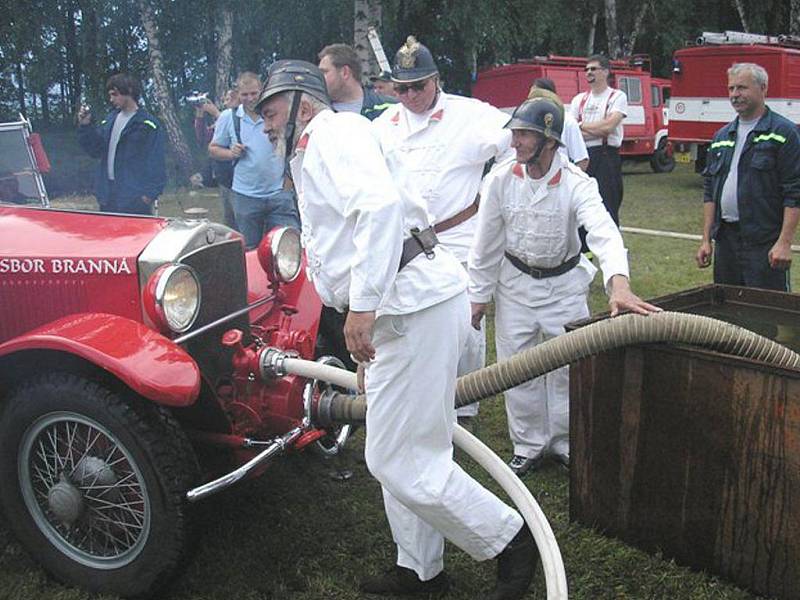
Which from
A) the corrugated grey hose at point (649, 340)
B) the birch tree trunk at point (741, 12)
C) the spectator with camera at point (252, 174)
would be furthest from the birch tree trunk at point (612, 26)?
the corrugated grey hose at point (649, 340)

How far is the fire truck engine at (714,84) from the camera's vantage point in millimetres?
14500

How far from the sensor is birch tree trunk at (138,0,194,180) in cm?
1750

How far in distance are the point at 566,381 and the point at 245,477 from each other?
5.40ft

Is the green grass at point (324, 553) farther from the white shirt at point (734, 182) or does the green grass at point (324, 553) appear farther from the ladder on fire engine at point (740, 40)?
the ladder on fire engine at point (740, 40)

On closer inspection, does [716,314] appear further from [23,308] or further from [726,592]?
[23,308]

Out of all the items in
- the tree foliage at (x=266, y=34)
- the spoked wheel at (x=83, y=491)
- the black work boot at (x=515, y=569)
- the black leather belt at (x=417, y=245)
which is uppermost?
the tree foliage at (x=266, y=34)

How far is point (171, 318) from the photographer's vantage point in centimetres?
289

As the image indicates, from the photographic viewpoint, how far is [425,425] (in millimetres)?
2500

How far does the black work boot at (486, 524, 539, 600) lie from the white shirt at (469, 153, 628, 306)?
129 centimetres

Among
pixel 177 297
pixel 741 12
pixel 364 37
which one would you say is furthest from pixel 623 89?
pixel 177 297

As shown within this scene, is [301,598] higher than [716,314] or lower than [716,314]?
lower

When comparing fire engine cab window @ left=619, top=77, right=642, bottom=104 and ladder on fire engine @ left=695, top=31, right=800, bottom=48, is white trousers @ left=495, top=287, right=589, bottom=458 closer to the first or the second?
ladder on fire engine @ left=695, top=31, right=800, bottom=48

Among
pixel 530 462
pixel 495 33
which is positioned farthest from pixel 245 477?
pixel 495 33

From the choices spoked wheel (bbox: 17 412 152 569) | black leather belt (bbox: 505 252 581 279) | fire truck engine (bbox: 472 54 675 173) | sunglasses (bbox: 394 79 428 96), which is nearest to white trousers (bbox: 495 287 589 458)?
black leather belt (bbox: 505 252 581 279)
